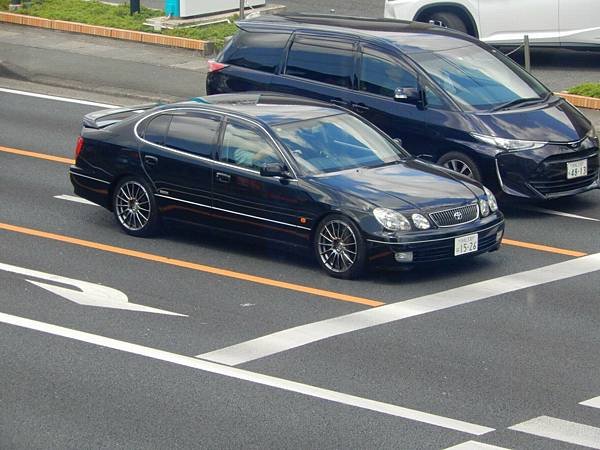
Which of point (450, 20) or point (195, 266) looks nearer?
point (195, 266)

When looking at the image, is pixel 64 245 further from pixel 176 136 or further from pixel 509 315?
pixel 509 315

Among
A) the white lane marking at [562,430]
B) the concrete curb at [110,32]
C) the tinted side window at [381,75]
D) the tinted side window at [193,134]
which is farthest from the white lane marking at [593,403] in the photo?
the concrete curb at [110,32]

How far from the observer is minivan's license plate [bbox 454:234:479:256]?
12.9 meters

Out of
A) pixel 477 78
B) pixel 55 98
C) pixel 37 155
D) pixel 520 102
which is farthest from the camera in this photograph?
pixel 55 98

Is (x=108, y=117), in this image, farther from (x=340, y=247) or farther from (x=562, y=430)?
(x=562, y=430)

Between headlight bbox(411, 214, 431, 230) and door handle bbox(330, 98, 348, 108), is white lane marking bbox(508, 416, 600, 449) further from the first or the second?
door handle bbox(330, 98, 348, 108)

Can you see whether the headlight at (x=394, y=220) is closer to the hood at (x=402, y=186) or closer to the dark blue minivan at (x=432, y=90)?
the hood at (x=402, y=186)

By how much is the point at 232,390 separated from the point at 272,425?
0.80 metres

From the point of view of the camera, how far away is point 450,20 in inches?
940

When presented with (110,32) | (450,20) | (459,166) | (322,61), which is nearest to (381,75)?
(322,61)

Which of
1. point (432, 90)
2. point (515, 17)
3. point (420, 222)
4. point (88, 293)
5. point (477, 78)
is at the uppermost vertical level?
point (515, 17)

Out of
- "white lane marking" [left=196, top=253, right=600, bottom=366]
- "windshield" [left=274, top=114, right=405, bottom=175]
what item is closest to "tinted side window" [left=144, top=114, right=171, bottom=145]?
"windshield" [left=274, top=114, right=405, bottom=175]

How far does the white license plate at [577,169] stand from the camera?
15414 mm

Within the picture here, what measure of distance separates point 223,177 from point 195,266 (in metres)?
0.92
